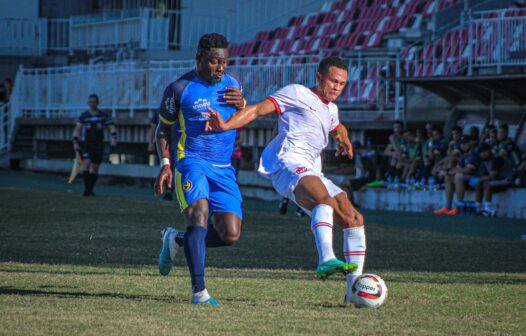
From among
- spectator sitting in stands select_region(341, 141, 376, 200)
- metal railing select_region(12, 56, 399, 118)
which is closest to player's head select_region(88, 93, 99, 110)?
metal railing select_region(12, 56, 399, 118)

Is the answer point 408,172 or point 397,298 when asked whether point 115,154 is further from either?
point 397,298

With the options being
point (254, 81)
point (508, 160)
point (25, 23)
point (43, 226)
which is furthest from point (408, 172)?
point (25, 23)

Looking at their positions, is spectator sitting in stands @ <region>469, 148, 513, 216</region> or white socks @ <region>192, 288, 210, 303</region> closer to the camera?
white socks @ <region>192, 288, 210, 303</region>

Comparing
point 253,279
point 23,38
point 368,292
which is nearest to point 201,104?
point 368,292

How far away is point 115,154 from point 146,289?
1047 inches

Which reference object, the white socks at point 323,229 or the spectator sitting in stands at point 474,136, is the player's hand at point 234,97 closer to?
the white socks at point 323,229

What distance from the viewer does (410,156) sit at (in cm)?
2384

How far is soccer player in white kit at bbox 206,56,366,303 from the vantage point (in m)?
8.79

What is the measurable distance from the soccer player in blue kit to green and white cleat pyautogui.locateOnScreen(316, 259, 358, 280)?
0.99 meters

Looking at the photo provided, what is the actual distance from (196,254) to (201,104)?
1.22m

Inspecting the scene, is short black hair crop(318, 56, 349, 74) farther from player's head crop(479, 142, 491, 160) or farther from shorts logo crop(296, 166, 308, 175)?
player's head crop(479, 142, 491, 160)

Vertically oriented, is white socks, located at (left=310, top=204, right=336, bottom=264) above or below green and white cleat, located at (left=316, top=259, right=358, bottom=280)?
above

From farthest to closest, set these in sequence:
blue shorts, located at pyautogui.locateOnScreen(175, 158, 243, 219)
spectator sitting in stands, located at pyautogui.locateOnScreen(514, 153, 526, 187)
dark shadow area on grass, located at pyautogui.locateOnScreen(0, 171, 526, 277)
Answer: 1. spectator sitting in stands, located at pyautogui.locateOnScreen(514, 153, 526, 187)
2. dark shadow area on grass, located at pyautogui.locateOnScreen(0, 171, 526, 277)
3. blue shorts, located at pyautogui.locateOnScreen(175, 158, 243, 219)

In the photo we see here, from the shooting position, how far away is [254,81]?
2884cm
